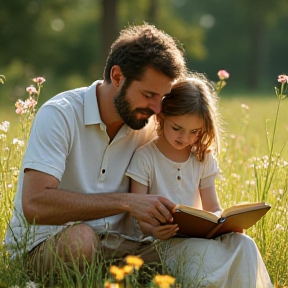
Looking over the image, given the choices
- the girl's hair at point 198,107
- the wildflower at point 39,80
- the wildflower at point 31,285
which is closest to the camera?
the wildflower at point 31,285

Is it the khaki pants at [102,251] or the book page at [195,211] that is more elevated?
the book page at [195,211]

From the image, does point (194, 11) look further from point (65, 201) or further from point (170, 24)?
point (65, 201)

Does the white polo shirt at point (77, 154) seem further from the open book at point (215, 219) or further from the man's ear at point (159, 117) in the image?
the open book at point (215, 219)

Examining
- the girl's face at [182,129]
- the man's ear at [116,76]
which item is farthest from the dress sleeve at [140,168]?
the man's ear at [116,76]

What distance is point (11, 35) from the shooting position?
2655cm

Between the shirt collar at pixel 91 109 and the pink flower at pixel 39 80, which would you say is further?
the pink flower at pixel 39 80

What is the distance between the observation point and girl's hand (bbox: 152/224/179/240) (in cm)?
388

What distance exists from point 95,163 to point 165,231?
53 cm

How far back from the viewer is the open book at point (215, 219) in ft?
12.2

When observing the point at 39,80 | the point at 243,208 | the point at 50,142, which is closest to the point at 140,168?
the point at 50,142

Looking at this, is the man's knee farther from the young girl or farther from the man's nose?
the man's nose

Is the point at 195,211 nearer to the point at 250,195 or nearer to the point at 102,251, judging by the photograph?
the point at 102,251

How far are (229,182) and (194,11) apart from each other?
145 ft

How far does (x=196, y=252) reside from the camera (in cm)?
400
